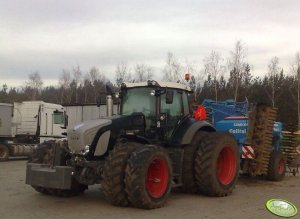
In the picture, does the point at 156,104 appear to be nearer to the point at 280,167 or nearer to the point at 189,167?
the point at 189,167

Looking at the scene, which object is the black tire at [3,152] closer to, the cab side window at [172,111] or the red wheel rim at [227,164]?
the cab side window at [172,111]

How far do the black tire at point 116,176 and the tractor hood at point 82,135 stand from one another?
25.3 inches

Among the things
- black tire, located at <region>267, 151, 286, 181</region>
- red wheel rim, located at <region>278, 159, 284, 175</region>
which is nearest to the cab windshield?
black tire, located at <region>267, 151, 286, 181</region>

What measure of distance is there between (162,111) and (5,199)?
395cm

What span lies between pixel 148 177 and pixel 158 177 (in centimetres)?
26

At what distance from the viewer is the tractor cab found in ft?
31.7

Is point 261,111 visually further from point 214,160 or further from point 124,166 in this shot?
point 124,166

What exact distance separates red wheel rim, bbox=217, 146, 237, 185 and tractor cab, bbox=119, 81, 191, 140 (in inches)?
55.0

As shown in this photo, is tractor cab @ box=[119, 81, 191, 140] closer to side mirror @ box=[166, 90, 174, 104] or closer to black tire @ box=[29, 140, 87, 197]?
side mirror @ box=[166, 90, 174, 104]

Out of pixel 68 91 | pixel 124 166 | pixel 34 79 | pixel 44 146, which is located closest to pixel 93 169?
pixel 124 166

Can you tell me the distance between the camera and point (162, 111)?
9781 millimetres

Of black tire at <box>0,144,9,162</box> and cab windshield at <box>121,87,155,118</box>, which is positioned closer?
cab windshield at <box>121,87,155,118</box>

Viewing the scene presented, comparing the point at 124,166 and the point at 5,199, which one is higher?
the point at 124,166

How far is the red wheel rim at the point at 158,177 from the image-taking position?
28.8 feet
